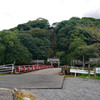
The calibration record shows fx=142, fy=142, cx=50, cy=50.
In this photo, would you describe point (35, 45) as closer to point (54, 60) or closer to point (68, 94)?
point (54, 60)

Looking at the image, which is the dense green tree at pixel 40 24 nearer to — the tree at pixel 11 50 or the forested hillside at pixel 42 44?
the forested hillside at pixel 42 44

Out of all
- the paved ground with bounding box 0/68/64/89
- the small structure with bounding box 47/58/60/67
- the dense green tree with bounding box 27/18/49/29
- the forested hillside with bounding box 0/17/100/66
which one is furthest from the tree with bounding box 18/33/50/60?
the paved ground with bounding box 0/68/64/89

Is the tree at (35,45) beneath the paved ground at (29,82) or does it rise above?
above

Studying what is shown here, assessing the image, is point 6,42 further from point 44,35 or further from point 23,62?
point 44,35

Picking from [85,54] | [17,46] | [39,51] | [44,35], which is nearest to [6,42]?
[17,46]

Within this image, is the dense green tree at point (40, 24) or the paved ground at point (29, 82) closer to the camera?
the paved ground at point (29, 82)


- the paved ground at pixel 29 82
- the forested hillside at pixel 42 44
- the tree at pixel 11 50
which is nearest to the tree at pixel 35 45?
the forested hillside at pixel 42 44

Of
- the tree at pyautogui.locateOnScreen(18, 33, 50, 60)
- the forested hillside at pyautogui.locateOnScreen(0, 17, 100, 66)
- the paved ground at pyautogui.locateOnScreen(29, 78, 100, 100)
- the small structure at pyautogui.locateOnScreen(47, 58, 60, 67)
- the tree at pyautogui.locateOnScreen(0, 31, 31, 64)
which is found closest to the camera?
the paved ground at pyautogui.locateOnScreen(29, 78, 100, 100)

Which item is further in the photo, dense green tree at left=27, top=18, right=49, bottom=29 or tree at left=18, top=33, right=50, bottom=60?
dense green tree at left=27, top=18, right=49, bottom=29

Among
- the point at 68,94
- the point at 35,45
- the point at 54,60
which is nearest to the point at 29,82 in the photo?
the point at 68,94

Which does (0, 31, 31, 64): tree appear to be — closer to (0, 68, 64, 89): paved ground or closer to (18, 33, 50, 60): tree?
(18, 33, 50, 60): tree

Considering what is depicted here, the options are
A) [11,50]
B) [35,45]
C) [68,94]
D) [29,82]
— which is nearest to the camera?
[68,94]

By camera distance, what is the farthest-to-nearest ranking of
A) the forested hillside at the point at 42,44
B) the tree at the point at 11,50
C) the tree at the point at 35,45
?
the tree at the point at 35,45, the tree at the point at 11,50, the forested hillside at the point at 42,44

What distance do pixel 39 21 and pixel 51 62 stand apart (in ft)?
96.3
